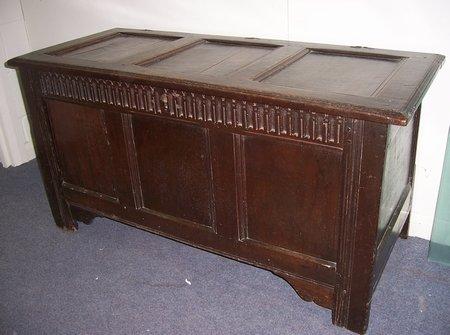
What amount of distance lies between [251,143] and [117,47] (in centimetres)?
94

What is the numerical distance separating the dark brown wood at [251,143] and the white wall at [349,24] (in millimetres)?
110

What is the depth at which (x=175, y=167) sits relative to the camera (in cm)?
184

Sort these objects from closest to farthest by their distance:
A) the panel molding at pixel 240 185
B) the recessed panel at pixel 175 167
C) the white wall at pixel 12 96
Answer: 1. the panel molding at pixel 240 185
2. the recessed panel at pixel 175 167
3. the white wall at pixel 12 96

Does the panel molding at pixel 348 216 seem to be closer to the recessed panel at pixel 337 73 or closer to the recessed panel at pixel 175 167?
the recessed panel at pixel 337 73

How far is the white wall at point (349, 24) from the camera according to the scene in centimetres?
182

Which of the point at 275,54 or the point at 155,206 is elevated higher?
the point at 275,54

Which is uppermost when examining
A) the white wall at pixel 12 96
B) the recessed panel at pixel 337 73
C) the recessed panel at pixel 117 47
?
the recessed panel at pixel 117 47

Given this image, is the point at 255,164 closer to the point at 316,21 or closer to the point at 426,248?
the point at 316,21

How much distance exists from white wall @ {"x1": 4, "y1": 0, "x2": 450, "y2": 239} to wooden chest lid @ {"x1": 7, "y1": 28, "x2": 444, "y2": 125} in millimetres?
107

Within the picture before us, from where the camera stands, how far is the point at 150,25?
96.6 inches

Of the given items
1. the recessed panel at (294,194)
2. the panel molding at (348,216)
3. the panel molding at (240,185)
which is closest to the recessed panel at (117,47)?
the panel molding at (240,185)

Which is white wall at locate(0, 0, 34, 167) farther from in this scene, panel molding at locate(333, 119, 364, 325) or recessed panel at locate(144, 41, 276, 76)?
panel molding at locate(333, 119, 364, 325)

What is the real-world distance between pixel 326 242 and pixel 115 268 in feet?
3.45

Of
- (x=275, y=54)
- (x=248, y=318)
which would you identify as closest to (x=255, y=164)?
(x=275, y=54)
